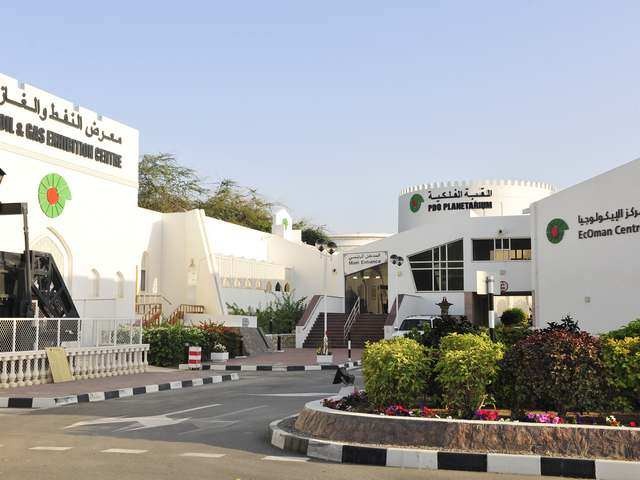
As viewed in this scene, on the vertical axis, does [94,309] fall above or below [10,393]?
above

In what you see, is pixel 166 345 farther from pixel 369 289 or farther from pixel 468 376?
pixel 369 289

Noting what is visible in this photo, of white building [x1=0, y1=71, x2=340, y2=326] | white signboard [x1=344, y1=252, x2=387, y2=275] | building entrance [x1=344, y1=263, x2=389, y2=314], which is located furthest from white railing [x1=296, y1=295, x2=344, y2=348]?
white building [x1=0, y1=71, x2=340, y2=326]

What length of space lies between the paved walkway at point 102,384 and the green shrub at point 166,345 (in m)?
2.42

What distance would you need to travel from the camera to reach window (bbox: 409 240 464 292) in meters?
45.0

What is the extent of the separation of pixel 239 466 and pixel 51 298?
1539 cm

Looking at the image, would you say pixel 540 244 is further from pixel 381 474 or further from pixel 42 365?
pixel 381 474

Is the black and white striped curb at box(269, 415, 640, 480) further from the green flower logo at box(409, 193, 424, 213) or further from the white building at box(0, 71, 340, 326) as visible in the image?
the green flower logo at box(409, 193, 424, 213)

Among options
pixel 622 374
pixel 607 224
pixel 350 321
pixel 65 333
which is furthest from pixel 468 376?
pixel 350 321

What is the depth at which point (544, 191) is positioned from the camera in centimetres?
5616

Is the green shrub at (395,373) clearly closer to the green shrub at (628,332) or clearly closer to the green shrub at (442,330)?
the green shrub at (442,330)

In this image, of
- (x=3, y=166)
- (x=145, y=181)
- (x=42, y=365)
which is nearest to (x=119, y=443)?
(x=42, y=365)

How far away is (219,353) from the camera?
28.2m

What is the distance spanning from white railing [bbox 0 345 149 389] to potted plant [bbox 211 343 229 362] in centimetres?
529

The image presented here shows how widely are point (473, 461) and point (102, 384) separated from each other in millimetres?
12516
